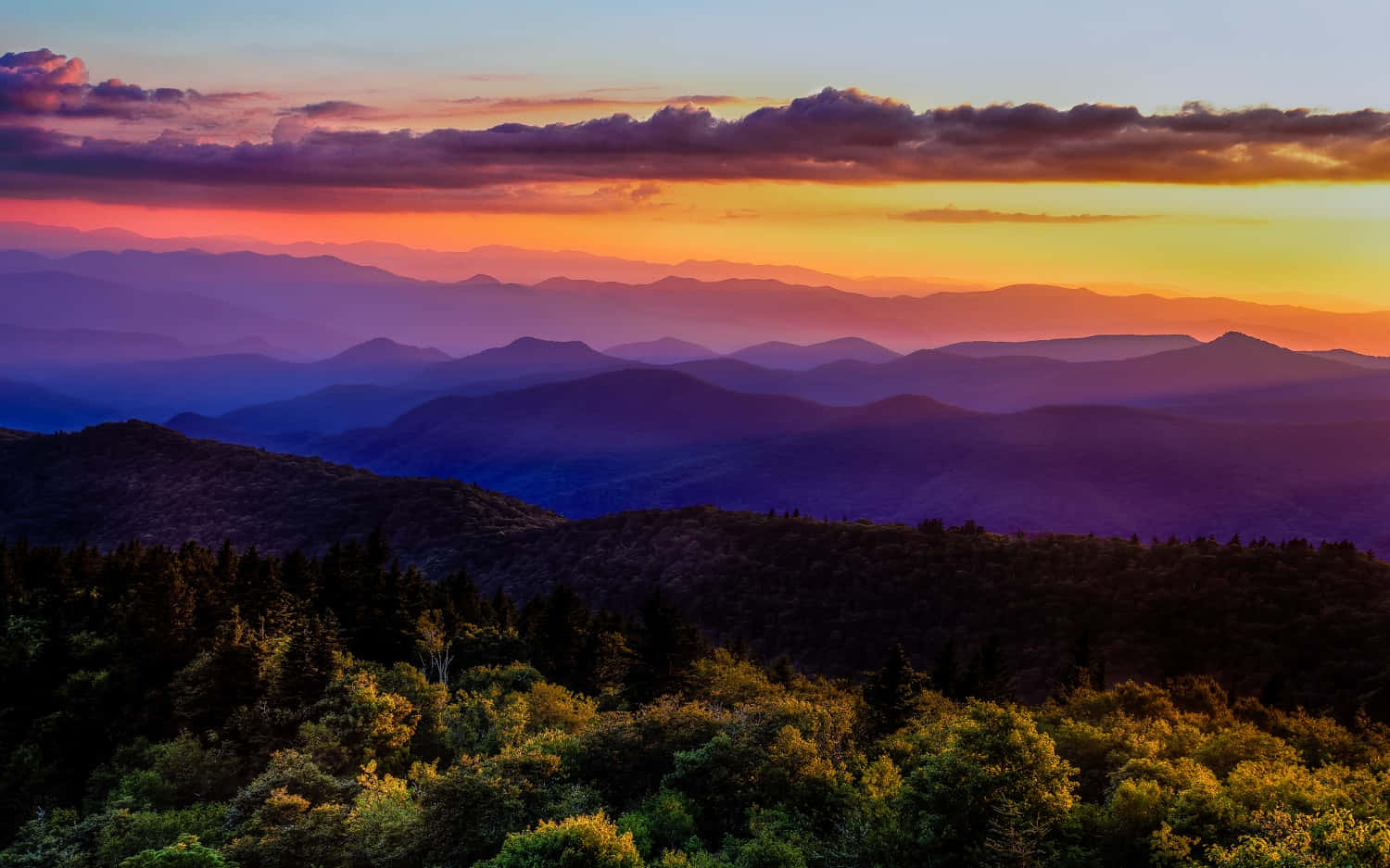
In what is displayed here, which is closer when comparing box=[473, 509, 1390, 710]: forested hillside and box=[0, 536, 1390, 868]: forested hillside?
box=[0, 536, 1390, 868]: forested hillside

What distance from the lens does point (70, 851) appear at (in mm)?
41781

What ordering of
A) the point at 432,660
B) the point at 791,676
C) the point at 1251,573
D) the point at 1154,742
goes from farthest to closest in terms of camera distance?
the point at 1251,573, the point at 791,676, the point at 432,660, the point at 1154,742

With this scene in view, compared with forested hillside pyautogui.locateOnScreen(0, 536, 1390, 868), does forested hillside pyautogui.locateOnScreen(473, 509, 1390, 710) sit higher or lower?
lower

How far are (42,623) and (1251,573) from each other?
119 metres

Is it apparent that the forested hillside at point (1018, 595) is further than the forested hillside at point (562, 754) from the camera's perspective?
Yes

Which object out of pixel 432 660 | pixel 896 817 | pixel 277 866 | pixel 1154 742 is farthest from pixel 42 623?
pixel 1154 742

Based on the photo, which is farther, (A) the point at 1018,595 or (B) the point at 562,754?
(A) the point at 1018,595

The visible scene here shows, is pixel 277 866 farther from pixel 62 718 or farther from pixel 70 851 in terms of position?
pixel 62 718

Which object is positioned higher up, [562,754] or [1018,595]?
[562,754]

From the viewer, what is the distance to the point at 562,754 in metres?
44.2

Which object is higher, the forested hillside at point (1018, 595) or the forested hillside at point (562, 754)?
the forested hillside at point (562, 754)

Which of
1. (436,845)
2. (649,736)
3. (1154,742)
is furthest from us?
(649,736)

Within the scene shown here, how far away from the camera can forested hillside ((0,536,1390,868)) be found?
108ft

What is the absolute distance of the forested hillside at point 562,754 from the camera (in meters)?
33.0
